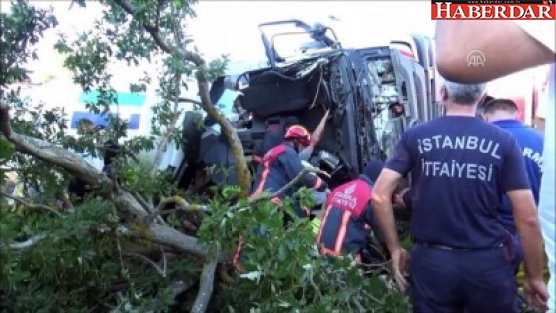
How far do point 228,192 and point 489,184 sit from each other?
Answer: 128cm

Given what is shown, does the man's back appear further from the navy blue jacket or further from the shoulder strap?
the shoulder strap

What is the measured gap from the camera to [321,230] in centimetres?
358

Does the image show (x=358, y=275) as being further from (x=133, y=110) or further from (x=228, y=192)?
(x=133, y=110)

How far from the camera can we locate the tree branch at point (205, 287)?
3.13 meters

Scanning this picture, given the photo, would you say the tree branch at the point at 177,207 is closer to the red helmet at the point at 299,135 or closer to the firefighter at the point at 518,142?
the firefighter at the point at 518,142

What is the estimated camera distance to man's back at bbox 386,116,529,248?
245 cm

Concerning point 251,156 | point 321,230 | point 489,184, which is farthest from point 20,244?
point 251,156

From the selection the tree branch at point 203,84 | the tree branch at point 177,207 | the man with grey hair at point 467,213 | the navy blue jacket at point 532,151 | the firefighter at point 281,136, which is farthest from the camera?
the firefighter at point 281,136

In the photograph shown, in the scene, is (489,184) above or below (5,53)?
below

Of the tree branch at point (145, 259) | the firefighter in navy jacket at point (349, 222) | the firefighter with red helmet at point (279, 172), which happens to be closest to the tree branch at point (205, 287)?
the tree branch at point (145, 259)

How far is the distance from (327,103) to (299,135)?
42cm

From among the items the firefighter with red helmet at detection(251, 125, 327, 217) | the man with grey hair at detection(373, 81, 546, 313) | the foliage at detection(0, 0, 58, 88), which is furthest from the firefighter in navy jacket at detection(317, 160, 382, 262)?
the foliage at detection(0, 0, 58, 88)

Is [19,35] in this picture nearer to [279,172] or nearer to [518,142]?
[279,172]

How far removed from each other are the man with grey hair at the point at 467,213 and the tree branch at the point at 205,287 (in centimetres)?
109
